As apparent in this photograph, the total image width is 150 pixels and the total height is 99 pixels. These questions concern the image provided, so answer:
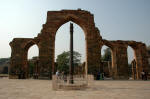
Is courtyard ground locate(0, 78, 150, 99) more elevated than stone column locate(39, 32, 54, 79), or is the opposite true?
stone column locate(39, 32, 54, 79)

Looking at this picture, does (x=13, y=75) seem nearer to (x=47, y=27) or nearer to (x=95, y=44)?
(x=47, y=27)

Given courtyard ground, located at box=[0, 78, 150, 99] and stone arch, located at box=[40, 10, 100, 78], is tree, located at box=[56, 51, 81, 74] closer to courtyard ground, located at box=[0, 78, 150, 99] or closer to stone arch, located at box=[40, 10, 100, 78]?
stone arch, located at box=[40, 10, 100, 78]

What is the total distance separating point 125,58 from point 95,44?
4.75 meters

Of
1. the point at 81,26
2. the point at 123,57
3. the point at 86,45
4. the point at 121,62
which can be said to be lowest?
the point at 121,62

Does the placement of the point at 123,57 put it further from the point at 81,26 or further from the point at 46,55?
the point at 46,55

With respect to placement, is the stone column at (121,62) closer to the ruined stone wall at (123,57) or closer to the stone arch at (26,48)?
the ruined stone wall at (123,57)

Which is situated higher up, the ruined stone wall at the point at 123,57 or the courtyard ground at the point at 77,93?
the ruined stone wall at the point at 123,57

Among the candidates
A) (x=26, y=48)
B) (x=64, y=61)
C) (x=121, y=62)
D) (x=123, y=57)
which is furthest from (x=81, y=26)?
(x=64, y=61)

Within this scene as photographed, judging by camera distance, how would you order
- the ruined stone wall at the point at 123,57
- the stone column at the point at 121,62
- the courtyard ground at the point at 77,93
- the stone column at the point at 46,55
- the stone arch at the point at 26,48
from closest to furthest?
the courtyard ground at the point at 77,93 < the stone column at the point at 46,55 < the stone column at the point at 121,62 < the ruined stone wall at the point at 123,57 < the stone arch at the point at 26,48

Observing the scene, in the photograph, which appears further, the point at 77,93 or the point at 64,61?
the point at 64,61

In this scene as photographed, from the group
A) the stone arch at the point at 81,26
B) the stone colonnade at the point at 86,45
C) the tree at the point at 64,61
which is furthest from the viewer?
the tree at the point at 64,61

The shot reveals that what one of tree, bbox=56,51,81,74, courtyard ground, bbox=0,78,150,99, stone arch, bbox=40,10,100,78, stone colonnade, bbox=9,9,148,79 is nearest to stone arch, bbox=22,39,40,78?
stone colonnade, bbox=9,9,148,79

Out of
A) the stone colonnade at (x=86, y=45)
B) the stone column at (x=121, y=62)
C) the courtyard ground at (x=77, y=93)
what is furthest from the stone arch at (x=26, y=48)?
the courtyard ground at (x=77, y=93)

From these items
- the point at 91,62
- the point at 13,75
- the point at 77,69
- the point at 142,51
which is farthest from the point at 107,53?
the point at 13,75
